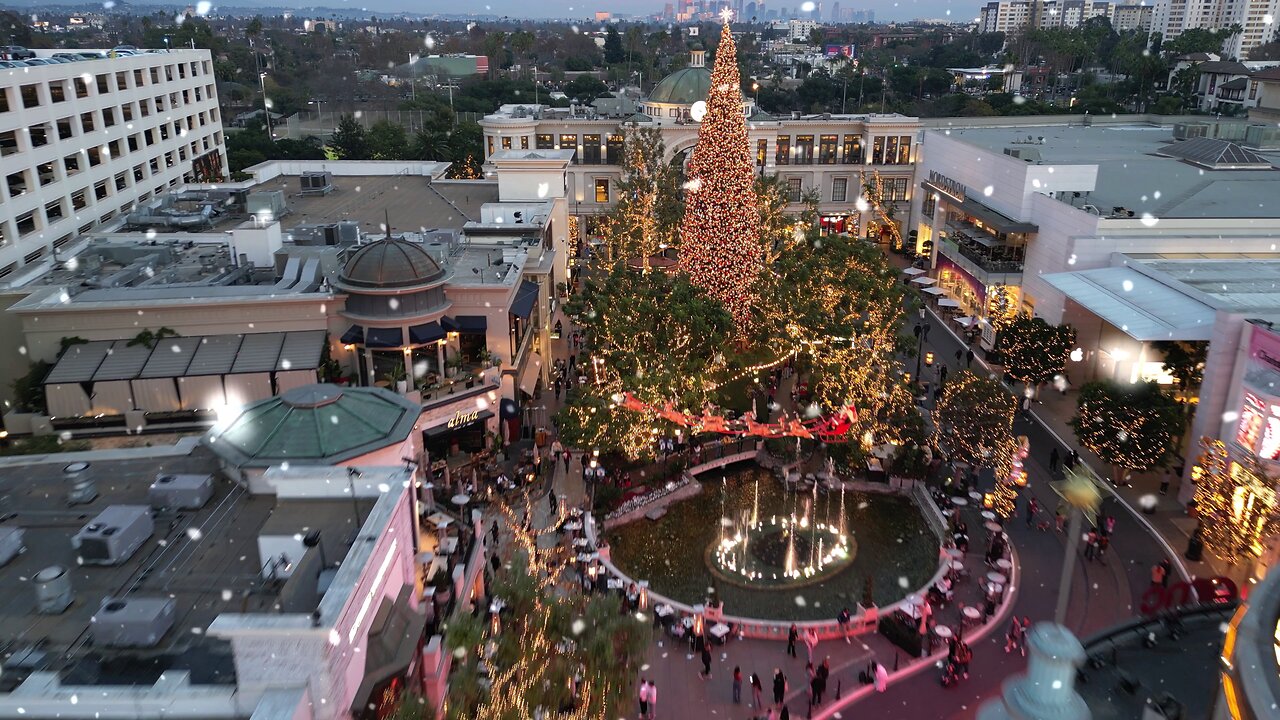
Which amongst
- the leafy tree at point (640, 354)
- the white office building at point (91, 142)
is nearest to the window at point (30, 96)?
the white office building at point (91, 142)

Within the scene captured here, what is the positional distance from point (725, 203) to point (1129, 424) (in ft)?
56.6

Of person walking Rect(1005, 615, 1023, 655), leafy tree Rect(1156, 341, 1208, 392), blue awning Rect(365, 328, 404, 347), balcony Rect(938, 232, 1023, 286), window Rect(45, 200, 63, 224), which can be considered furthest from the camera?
balcony Rect(938, 232, 1023, 286)

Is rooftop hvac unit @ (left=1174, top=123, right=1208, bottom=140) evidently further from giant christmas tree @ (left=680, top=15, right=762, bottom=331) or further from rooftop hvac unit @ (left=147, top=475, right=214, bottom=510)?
rooftop hvac unit @ (left=147, top=475, right=214, bottom=510)

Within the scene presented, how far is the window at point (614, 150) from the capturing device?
65.4 metres

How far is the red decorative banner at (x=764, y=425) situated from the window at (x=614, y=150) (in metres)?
39.2

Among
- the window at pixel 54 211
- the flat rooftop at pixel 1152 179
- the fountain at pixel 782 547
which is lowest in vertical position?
the fountain at pixel 782 547

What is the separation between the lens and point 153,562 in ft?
42.6

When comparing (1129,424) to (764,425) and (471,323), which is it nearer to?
(764,425)

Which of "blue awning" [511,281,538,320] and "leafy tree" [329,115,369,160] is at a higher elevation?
"leafy tree" [329,115,369,160]

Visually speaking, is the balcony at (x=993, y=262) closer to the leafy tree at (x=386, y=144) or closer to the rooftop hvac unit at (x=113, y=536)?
the rooftop hvac unit at (x=113, y=536)

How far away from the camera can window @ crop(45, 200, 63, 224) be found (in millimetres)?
38625

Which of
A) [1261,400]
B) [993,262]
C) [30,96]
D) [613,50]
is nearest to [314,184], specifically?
[30,96]

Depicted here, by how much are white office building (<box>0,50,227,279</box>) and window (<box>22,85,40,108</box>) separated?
0.14 feet

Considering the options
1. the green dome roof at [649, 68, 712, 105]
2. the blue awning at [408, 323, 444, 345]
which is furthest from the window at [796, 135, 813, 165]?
the blue awning at [408, 323, 444, 345]
